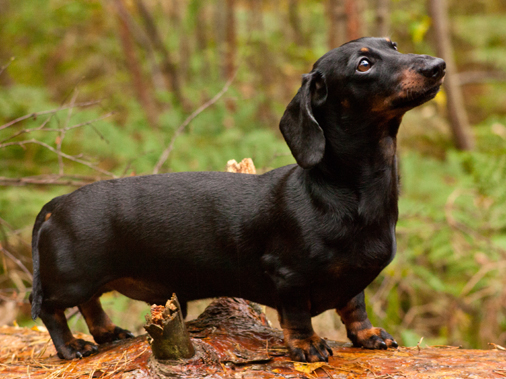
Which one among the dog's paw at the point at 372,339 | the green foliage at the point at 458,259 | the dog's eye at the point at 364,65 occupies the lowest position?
the green foliage at the point at 458,259

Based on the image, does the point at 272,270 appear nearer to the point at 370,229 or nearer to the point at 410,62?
Result: the point at 370,229

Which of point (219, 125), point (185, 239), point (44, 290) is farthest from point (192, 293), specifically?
point (219, 125)

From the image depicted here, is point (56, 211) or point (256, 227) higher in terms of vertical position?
point (56, 211)

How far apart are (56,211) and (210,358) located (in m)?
1.24

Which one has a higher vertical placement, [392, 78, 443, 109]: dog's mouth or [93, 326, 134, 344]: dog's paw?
[392, 78, 443, 109]: dog's mouth

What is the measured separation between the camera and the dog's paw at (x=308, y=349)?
2.64 m

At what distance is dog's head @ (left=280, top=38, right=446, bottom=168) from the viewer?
233 centimetres

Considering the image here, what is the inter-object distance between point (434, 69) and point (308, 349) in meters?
1.51

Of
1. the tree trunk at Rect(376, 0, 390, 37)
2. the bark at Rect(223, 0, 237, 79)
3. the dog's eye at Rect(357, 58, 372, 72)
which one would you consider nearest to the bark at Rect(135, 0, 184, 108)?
the bark at Rect(223, 0, 237, 79)

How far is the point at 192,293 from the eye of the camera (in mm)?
2943

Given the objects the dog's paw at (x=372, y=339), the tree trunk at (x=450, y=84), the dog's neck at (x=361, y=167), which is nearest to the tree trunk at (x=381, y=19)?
the tree trunk at (x=450, y=84)

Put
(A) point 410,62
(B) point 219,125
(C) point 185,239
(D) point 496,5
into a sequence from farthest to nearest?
(D) point 496,5 < (B) point 219,125 < (C) point 185,239 < (A) point 410,62

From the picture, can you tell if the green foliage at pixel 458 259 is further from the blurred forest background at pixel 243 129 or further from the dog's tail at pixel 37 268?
the dog's tail at pixel 37 268

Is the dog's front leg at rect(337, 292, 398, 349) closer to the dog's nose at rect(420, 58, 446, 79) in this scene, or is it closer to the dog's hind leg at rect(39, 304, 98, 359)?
the dog's nose at rect(420, 58, 446, 79)
